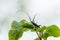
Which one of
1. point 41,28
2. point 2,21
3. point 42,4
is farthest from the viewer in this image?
point 42,4

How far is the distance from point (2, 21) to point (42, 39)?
1.95 metres

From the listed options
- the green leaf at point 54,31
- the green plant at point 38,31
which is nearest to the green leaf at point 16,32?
the green plant at point 38,31

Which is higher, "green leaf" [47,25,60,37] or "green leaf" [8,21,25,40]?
"green leaf" [8,21,25,40]

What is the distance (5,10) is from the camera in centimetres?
327

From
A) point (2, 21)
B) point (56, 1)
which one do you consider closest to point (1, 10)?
point (2, 21)

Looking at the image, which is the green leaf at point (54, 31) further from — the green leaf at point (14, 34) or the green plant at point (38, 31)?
the green leaf at point (14, 34)

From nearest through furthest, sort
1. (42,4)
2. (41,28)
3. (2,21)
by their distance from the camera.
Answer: (41,28) < (2,21) < (42,4)

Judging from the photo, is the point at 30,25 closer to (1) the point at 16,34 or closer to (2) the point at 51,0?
(1) the point at 16,34

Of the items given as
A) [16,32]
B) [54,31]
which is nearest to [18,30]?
[16,32]

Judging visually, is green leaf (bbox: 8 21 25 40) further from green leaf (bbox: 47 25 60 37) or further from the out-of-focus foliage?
green leaf (bbox: 47 25 60 37)

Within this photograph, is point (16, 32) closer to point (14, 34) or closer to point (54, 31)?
point (14, 34)

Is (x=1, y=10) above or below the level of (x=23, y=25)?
above

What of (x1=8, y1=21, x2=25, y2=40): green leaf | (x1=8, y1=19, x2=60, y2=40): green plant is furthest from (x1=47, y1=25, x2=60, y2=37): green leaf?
(x1=8, y1=21, x2=25, y2=40): green leaf

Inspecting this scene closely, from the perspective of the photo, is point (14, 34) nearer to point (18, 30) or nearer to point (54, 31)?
point (18, 30)
